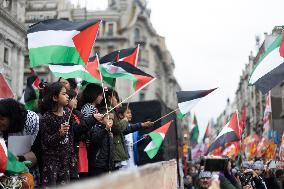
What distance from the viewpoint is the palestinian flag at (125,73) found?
26.2 feet

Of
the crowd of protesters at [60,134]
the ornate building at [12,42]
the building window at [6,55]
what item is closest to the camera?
the crowd of protesters at [60,134]

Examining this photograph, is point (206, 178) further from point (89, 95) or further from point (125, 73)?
point (89, 95)

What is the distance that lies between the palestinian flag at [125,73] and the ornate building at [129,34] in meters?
46.1

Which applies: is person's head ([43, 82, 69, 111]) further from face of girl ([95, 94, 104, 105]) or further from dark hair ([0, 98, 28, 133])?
face of girl ([95, 94, 104, 105])

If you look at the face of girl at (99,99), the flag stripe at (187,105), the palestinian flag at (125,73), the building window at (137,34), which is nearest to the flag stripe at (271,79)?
the flag stripe at (187,105)

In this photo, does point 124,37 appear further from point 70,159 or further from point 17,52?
point 70,159

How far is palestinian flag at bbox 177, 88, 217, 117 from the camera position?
880 cm

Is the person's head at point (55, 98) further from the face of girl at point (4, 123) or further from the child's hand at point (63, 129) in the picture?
the face of girl at point (4, 123)

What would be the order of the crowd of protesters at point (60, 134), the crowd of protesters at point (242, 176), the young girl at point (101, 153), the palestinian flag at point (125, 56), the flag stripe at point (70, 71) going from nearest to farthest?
the crowd of protesters at point (60, 134), the crowd of protesters at point (242, 176), the young girl at point (101, 153), the flag stripe at point (70, 71), the palestinian flag at point (125, 56)

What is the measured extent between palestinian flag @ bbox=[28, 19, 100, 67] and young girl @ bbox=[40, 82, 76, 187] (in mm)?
1457

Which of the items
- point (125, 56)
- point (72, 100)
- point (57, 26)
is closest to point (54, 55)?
point (57, 26)

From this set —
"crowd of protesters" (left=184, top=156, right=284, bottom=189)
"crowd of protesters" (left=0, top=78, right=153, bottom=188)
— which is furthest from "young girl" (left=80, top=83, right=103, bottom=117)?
"crowd of protesters" (left=184, top=156, right=284, bottom=189)

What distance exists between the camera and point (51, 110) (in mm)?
5059

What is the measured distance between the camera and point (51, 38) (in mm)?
6676
